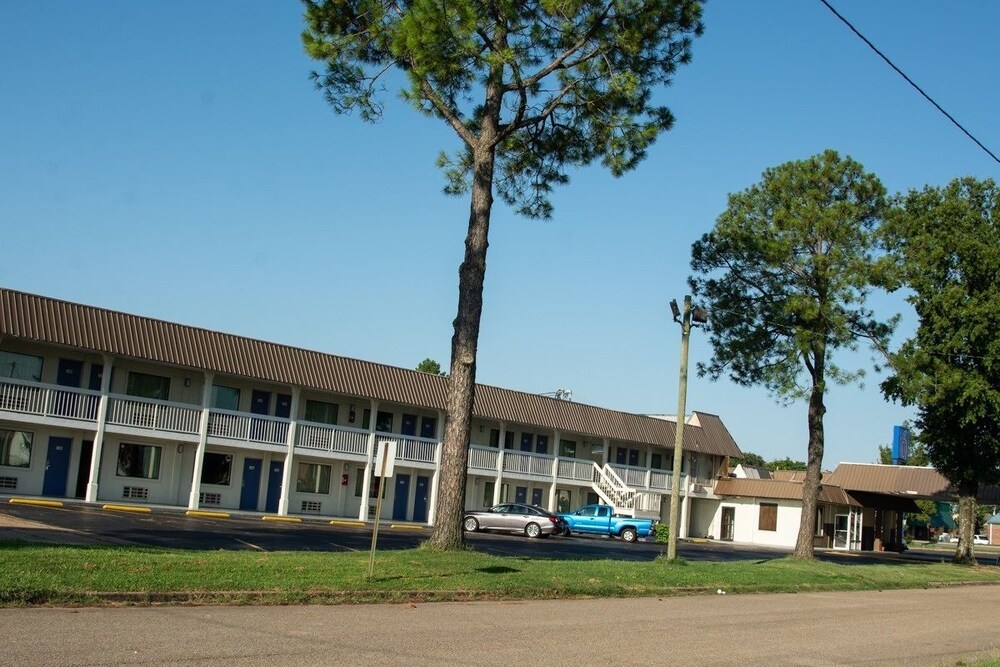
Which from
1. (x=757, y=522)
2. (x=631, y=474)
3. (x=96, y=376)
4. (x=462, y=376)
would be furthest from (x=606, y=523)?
(x=462, y=376)

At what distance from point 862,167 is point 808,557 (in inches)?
488

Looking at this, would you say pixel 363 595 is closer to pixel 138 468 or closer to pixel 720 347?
pixel 720 347

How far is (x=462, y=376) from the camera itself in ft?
67.8

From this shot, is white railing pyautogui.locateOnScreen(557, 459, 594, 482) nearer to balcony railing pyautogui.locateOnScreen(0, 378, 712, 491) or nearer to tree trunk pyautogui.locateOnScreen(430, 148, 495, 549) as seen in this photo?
balcony railing pyautogui.locateOnScreen(0, 378, 712, 491)

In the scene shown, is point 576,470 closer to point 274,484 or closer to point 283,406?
point 274,484

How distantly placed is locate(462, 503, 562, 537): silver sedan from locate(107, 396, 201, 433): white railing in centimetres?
1120

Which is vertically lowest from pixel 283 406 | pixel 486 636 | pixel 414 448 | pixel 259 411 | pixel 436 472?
pixel 486 636

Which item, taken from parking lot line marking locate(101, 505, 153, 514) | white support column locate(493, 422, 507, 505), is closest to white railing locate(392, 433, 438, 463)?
white support column locate(493, 422, 507, 505)

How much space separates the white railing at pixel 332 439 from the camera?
40.2 m

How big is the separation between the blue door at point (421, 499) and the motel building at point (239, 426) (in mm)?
75

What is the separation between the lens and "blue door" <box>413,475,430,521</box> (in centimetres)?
4625

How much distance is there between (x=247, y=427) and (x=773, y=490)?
109 feet

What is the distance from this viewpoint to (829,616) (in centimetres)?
1814

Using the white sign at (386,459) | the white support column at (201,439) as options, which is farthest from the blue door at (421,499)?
the white sign at (386,459)
